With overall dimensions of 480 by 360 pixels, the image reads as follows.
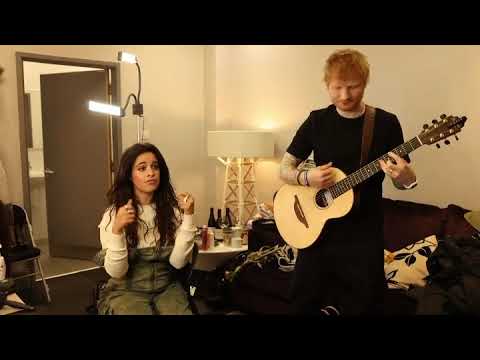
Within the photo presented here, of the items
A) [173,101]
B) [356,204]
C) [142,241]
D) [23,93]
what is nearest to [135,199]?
[142,241]

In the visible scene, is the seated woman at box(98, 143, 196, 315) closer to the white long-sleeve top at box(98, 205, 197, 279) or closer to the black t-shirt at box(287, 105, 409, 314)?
the white long-sleeve top at box(98, 205, 197, 279)

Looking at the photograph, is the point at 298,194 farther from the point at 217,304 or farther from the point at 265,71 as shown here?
the point at 265,71

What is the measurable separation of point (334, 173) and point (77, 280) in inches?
113

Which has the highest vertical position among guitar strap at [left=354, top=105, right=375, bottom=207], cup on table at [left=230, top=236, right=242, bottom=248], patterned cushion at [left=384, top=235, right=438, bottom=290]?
guitar strap at [left=354, top=105, right=375, bottom=207]

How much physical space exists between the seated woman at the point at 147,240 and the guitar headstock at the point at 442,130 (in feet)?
2.95

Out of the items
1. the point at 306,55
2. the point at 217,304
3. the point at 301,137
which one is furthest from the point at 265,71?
the point at 301,137

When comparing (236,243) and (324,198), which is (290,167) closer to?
(324,198)

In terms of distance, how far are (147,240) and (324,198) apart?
72cm

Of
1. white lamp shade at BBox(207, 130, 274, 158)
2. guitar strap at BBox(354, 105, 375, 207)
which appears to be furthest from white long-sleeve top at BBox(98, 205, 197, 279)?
white lamp shade at BBox(207, 130, 274, 158)

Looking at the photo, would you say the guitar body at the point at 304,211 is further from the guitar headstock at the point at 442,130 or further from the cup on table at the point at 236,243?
the cup on table at the point at 236,243

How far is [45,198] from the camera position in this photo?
455cm

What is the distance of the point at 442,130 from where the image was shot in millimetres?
1510

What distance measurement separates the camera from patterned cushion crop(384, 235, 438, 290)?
7.36ft

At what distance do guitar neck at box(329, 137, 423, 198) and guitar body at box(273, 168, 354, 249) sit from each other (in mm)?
19
